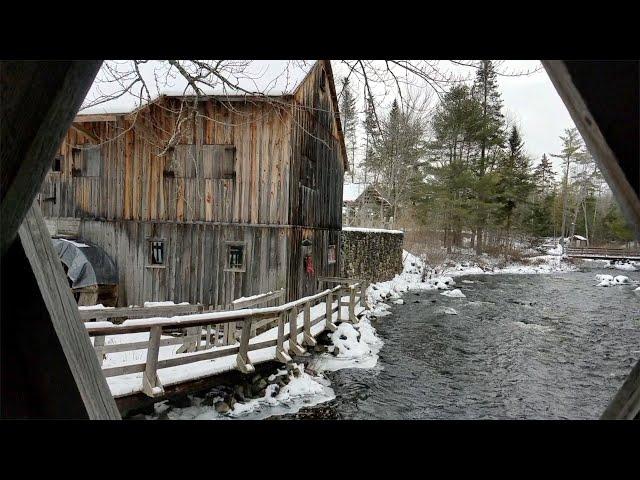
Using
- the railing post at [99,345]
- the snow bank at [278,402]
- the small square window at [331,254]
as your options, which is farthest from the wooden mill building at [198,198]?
the railing post at [99,345]

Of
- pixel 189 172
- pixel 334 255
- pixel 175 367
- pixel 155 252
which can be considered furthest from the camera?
pixel 334 255

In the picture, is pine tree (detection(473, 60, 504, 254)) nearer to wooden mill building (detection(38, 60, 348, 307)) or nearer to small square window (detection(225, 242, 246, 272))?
wooden mill building (detection(38, 60, 348, 307))

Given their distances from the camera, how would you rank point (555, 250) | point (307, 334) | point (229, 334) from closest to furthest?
1. point (229, 334)
2. point (307, 334)
3. point (555, 250)

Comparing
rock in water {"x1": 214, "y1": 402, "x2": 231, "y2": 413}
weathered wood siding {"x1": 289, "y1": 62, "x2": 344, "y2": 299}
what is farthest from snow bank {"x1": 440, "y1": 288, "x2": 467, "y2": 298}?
rock in water {"x1": 214, "y1": 402, "x2": 231, "y2": 413}

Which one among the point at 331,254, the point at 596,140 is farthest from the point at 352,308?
the point at 596,140

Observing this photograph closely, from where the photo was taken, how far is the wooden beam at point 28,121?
552 mm

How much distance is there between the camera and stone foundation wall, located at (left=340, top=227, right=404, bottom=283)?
18.8 metres

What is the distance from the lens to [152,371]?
548 centimetres

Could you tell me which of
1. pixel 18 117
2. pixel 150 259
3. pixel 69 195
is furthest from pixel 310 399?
pixel 69 195

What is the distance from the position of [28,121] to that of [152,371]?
5.73 metres

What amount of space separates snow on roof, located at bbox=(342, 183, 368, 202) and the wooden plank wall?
20.1m

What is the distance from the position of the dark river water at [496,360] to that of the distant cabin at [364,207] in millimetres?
13273

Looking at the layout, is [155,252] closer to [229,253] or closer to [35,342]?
[229,253]
